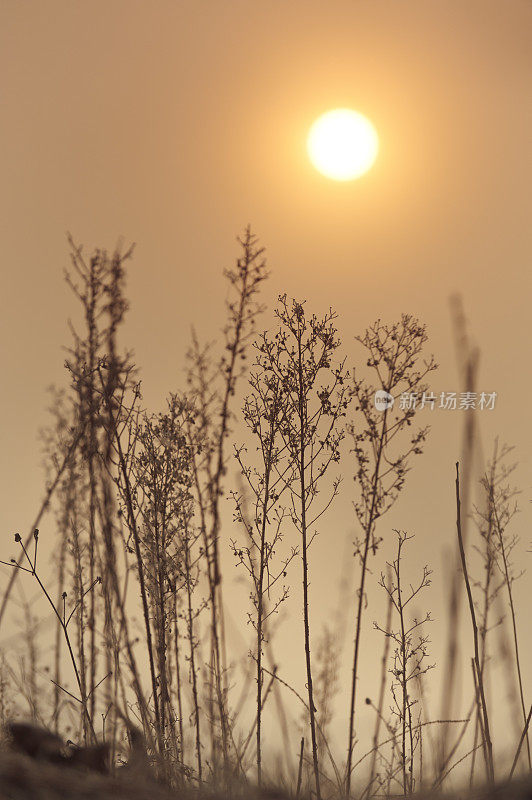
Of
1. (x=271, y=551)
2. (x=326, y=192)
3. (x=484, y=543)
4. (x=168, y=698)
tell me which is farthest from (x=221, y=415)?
(x=326, y=192)

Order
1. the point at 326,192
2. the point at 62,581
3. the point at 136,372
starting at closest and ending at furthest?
the point at 136,372 → the point at 62,581 → the point at 326,192

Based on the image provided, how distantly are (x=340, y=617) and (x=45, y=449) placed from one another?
0.60m

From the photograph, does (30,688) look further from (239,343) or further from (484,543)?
(484,543)

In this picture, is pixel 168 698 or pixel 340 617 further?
pixel 340 617

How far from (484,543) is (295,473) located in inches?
17.3

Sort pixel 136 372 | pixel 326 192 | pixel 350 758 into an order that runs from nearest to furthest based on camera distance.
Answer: pixel 350 758 < pixel 136 372 < pixel 326 192

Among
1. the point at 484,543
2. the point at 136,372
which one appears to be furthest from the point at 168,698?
the point at 484,543

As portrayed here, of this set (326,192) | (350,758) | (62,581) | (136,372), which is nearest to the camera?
(350,758)

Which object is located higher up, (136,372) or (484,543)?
(136,372)

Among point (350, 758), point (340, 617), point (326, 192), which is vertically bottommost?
point (350, 758)

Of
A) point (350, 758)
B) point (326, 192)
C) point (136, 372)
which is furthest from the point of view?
point (326, 192)

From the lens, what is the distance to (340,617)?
1.33m

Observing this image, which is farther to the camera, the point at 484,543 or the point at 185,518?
the point at 484,543

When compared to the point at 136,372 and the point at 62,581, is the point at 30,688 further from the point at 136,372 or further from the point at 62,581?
the point at 136,372
